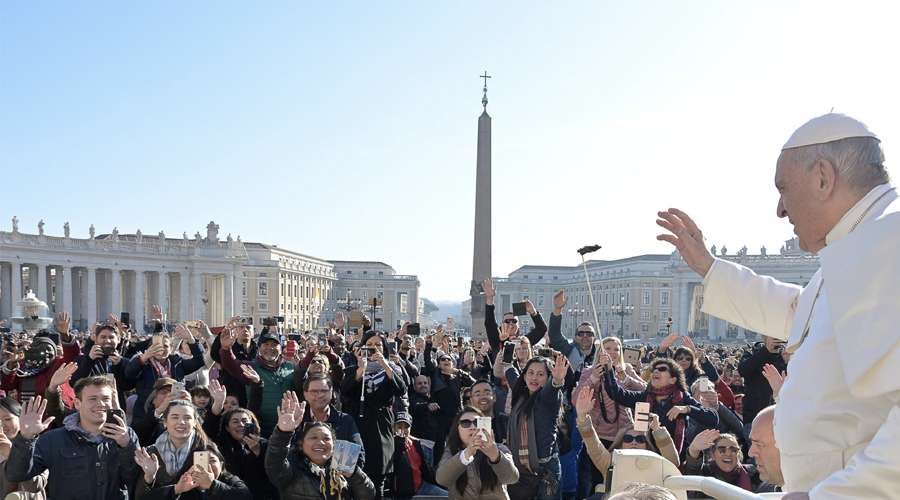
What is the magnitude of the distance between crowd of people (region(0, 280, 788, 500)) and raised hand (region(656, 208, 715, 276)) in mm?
759

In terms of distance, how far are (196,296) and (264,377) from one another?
7459cm

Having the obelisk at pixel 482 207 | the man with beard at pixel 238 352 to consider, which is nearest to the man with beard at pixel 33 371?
the man with beard at pixel 238 352

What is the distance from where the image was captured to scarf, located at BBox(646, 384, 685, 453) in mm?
6233

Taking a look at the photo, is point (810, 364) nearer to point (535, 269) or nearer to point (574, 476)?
point (574, 476)

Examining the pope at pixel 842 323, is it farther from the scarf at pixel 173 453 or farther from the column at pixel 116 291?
the column at pixel 116 291

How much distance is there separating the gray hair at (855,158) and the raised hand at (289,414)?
151 inches

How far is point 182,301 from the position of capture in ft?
255

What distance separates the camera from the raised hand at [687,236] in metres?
2.31

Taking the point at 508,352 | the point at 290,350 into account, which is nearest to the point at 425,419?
the point at 508,352

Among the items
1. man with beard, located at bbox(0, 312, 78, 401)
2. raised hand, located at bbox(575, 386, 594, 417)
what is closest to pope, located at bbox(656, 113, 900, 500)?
raised hand, located at bbox(575, 386, 594, 417)

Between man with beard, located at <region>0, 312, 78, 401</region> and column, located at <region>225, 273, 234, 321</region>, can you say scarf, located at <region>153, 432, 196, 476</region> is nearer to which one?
man with beard, located at <region>0, 312, 78, 401</region>

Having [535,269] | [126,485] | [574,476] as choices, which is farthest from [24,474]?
[535,269]

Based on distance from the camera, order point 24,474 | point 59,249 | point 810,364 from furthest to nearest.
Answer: point 59,249, point 24,474, point 810,364

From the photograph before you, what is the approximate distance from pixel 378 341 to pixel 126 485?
355 centimetres
